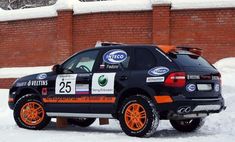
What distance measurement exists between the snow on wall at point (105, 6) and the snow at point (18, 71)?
1.86 meters

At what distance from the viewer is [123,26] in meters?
17.3

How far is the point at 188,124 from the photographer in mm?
10211

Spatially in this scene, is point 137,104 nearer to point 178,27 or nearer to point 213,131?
point 213,131

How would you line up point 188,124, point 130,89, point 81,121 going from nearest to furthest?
point 130,89, point 188,124, point 81,121

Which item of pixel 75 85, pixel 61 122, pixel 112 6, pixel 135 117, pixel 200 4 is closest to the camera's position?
pixel 135 117

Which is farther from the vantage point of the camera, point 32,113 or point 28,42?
point 28,42

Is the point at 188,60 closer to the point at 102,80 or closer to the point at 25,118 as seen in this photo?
the point at 102,80

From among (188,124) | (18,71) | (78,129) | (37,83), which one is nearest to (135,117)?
(188,124)

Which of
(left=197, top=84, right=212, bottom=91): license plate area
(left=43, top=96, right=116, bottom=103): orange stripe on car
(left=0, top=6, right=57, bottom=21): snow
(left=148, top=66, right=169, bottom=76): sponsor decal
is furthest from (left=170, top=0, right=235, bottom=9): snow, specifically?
(left=148, top=66, right=169, bottom=76): sponsor decal

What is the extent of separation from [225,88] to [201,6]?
11.8ft

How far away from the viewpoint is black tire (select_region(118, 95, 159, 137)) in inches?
342

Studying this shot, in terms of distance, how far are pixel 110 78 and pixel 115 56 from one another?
49 cm

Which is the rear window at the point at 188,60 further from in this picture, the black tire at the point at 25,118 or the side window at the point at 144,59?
the black tire at the point at 25,118

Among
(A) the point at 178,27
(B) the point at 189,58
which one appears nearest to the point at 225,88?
(A) the point at 178,27
